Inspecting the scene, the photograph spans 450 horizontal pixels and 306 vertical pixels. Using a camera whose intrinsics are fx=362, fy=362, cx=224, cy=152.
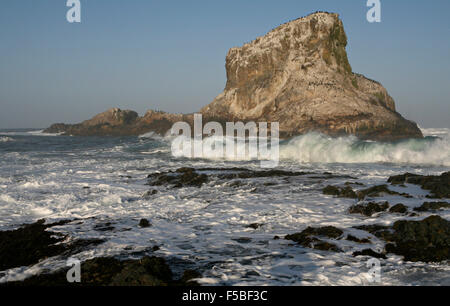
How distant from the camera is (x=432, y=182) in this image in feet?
33.7

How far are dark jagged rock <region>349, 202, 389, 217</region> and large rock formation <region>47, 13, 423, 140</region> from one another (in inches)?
934

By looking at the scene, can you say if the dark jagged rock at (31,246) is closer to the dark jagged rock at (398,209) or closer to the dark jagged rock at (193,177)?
the dark jagged rock at (193,177)

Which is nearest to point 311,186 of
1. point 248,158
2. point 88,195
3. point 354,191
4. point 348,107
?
point 354,191

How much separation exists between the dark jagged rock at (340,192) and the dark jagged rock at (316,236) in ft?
10.5

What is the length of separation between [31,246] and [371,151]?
19.2 m

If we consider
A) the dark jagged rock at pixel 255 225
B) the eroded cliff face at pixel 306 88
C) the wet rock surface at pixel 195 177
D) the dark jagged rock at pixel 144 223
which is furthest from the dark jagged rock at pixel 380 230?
the eroded cliff face at pixel 306 88

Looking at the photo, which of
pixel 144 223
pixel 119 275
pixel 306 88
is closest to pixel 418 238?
pixel 119 275

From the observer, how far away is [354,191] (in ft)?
32.4

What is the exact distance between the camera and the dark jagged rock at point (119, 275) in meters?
4.22

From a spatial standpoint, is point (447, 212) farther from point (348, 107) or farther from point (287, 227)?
point (348, 107)

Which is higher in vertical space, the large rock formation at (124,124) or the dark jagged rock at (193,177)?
the large rock formation at (124,124)

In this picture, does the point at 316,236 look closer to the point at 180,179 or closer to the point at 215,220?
the point at 215,220
